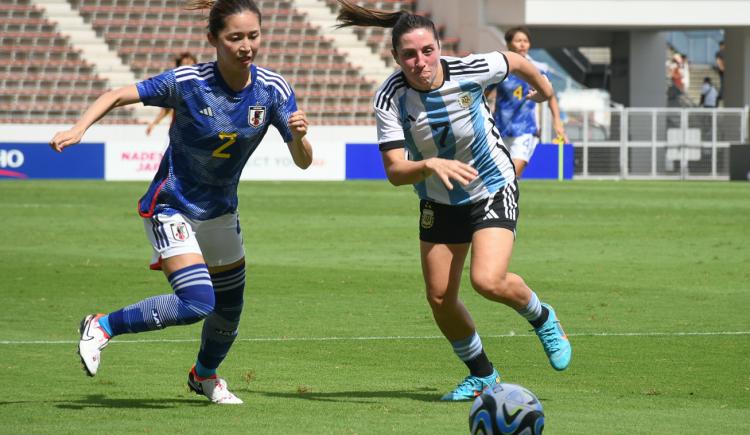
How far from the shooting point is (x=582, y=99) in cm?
4278

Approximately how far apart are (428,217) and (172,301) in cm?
147

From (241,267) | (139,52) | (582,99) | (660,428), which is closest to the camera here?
(660,428)

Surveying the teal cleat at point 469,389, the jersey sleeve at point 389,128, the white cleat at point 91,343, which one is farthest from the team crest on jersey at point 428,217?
the white cleat at point 91,343

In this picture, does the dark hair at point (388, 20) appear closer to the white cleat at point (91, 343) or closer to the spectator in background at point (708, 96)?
the white cleat at point (91, 343)

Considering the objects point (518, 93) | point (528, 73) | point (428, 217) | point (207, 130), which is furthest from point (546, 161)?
point (207, 130)

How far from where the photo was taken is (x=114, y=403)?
725cm

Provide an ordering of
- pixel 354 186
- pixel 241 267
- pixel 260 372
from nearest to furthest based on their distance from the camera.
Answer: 1. pixel 241 267
2. pixel 260 372
3. pixel 354 186

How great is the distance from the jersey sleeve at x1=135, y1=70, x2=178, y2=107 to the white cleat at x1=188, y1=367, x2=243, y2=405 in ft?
4.85

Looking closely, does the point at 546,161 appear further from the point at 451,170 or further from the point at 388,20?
the point at 451,170

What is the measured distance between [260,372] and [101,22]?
32816 mm

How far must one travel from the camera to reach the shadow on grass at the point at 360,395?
7.39 meters

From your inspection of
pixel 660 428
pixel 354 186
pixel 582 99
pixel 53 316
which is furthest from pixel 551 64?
pixel 660 428

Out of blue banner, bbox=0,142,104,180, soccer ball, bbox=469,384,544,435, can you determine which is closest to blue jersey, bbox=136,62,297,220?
soccer ball, bbox=469,384,544,435

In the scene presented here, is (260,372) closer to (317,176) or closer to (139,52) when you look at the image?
(317,176)
